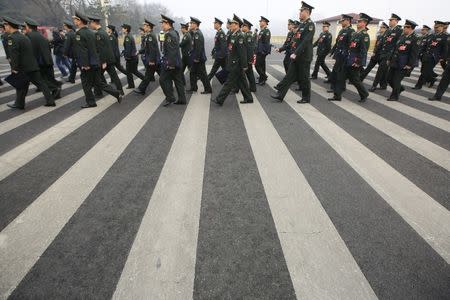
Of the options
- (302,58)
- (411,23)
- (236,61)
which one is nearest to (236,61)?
(236,61)

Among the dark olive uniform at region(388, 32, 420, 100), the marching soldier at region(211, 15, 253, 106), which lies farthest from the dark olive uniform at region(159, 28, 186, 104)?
the dark olive uniform at region(388, 32, 420, 100)

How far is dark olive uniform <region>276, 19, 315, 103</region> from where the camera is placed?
647 cm

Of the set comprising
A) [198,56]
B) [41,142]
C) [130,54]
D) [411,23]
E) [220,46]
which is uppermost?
[411,23]

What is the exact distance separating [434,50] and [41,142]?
34.7 feet

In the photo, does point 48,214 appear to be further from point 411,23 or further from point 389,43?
point 389,43

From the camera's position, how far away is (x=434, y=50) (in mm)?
8805

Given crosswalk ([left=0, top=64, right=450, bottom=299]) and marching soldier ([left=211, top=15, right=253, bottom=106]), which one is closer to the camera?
crosswalk ([left=0, top=64, right=450, bottom=299])

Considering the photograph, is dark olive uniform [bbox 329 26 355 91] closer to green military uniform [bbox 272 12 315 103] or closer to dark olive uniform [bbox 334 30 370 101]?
dark olive uniform [bbox 334 30 370 101]

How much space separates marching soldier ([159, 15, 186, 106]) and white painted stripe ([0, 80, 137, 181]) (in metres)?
1.55

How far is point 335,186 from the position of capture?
336cm

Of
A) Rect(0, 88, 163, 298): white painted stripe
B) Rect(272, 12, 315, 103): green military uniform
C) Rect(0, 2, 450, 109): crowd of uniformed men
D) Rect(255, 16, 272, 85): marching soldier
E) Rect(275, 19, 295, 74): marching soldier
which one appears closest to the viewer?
Rect(0, 88, 163, 298): white painted stripe

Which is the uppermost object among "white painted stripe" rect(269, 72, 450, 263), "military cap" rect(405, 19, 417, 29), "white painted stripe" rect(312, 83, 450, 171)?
"military cap" rect(405, 19, 417, 29)

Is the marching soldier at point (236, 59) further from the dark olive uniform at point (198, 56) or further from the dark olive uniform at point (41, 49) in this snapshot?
the dark olive uniform at point (41, 49)

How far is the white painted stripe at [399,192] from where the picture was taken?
260cm
